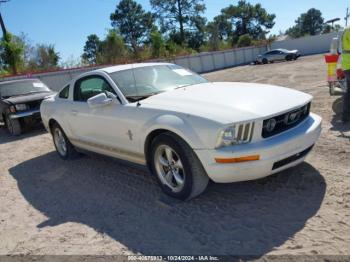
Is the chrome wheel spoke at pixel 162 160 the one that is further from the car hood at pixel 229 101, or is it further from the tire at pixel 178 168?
the car hood at pixel 229 101

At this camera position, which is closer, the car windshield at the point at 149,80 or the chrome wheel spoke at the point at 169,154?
the chrome wheel spoke at the point at 169,154

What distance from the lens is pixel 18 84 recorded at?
10.6 meters

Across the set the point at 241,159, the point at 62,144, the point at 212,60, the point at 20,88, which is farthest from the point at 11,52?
the point at 241,159

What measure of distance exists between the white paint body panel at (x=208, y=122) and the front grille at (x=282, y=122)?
0.06 metres

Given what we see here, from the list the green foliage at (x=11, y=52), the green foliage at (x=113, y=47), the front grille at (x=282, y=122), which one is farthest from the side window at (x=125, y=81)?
the green foliage at (x=113, y=47)

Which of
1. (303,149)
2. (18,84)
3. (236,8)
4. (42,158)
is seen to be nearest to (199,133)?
(303,149)

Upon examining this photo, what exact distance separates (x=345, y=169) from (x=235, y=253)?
2.12 meters

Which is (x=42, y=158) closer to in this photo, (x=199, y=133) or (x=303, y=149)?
(x=199, y=133)

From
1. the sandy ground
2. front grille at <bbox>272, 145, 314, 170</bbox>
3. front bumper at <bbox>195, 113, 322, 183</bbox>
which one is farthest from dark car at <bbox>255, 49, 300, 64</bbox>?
front bumper at <bbox>195, 113, 322, 183</bbox>

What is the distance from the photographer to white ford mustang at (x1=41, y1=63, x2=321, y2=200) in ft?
11.4

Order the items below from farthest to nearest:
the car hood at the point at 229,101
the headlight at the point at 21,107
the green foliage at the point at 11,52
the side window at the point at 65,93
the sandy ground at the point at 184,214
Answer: the green foliage at the point at 11,52, the headlight at the point at 21,107, the side window at the point at 65,93, the car hood at the point at 229,101, the sandy ground at the point at 184,214

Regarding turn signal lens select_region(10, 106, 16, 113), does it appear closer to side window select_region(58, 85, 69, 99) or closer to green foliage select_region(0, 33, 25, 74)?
side window select_region(58, 85, 69, 99)

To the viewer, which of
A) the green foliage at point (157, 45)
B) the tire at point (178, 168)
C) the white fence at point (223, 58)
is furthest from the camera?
the green foliage at point (157, 45)

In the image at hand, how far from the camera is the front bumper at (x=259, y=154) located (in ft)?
11.2
